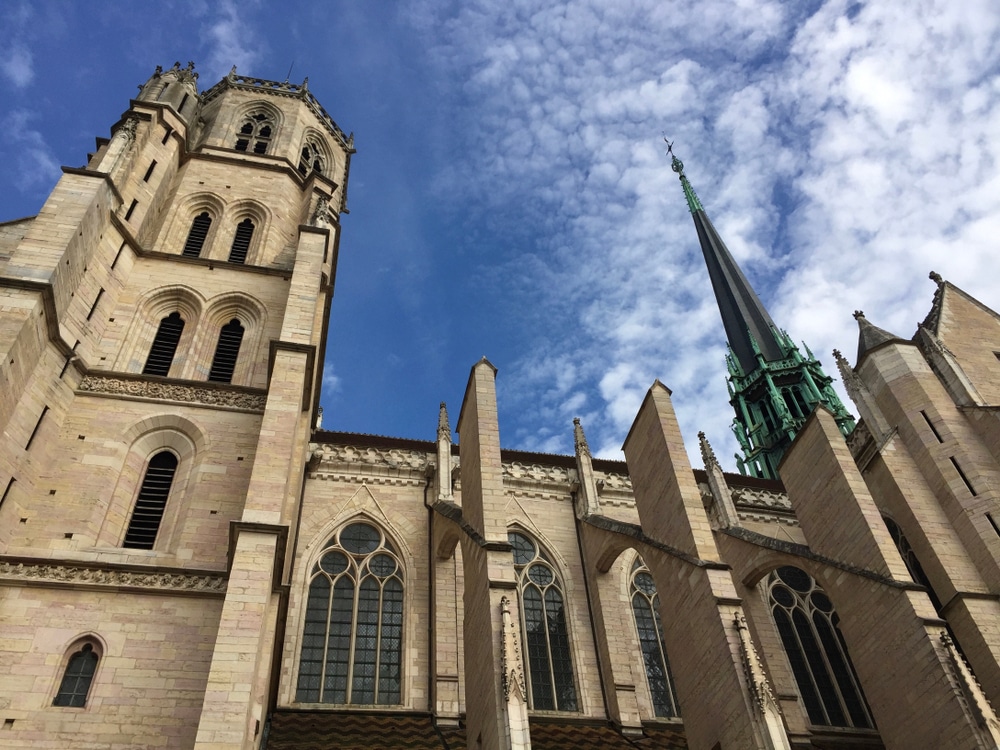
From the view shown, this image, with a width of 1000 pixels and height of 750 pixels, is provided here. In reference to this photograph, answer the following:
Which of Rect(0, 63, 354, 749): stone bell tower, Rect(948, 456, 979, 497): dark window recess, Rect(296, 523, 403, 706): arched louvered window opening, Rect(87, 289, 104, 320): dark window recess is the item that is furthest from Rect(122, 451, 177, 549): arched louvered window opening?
Rect(948, 456, 979, 497): dark window recess

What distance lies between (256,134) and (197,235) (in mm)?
6116

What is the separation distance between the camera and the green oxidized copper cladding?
5328 cm

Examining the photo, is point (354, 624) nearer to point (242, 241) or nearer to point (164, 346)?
point (164, 346)

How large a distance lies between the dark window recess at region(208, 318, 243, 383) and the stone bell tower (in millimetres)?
37

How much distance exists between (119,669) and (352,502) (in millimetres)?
6134

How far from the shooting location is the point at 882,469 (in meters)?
16.5

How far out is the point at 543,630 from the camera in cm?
1480

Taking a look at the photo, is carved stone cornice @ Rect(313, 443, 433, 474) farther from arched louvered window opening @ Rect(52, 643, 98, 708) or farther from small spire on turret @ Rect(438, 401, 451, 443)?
arched louvered window opening @ Rect(52, 643, 98, 708)

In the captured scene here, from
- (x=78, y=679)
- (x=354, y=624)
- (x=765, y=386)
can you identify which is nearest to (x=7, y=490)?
(x=78, y=679)

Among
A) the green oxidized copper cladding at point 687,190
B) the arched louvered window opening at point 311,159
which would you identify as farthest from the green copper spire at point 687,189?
the arched louvered window opening at point 311,159

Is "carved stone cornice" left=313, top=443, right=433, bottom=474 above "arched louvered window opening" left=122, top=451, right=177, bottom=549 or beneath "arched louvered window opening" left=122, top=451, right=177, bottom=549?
above

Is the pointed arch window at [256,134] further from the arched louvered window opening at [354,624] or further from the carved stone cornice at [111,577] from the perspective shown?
the carved stone cornice at [111,577]

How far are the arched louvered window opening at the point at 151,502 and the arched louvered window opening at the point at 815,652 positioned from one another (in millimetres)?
11848

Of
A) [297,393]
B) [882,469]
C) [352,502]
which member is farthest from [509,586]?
[882,469]
